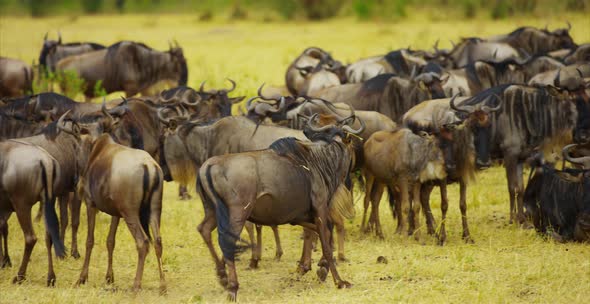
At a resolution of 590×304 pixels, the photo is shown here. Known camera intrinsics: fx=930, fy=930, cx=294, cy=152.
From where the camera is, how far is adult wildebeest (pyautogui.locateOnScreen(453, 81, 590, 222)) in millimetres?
10445

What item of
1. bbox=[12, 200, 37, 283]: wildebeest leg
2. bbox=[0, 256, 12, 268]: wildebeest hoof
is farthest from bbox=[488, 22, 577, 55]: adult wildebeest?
bbox=[12, 200, 37, 283]: wildebeest leg

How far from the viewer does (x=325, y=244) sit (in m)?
7.73

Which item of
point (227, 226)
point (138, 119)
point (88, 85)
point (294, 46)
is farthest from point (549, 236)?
point (294, 46)

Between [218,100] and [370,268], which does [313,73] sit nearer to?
[218,100]

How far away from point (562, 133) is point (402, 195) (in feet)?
7.65

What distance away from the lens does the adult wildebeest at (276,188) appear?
24.1ft

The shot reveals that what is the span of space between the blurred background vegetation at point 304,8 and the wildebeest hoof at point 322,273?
79.9 feet

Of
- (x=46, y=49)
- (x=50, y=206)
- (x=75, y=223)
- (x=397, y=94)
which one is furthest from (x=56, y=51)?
(x=50, y=206)

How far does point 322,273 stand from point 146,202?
1.62 meters

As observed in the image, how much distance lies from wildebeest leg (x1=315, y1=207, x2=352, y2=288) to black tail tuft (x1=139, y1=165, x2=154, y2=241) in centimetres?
140

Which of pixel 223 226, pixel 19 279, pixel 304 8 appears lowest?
pixel 304 8

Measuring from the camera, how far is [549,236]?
9398 millimetres

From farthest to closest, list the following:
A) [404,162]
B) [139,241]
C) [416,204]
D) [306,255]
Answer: [416,204] → [404,162] → [306,255] → [139,241]

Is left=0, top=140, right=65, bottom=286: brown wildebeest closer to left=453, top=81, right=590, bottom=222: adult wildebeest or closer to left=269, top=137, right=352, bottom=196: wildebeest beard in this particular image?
left=269, top=137, right=352, bottom=196: wildebeest beard
